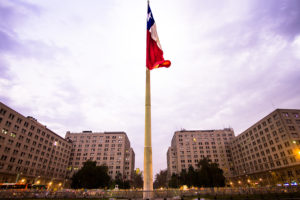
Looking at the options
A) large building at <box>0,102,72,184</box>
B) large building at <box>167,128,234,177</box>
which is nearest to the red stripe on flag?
large building at <box>0,102,72,184</box>

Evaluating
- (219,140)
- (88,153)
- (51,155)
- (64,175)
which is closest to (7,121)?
(51,155)

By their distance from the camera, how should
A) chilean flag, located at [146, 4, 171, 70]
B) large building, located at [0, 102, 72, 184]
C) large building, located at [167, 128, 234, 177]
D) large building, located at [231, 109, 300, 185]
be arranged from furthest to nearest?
large building, located at [167, 128, 234, 177]
large building, located at [231, 109, 300, 185]
large building, located at [0, 102, 72, 184]
chilean flag, located at [146, 4, 171, 70]

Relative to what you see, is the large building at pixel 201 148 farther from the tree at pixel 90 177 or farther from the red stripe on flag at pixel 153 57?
the red stripe on flag at pixel 153 57

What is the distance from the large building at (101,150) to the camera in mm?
136375

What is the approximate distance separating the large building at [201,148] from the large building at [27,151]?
88732mm

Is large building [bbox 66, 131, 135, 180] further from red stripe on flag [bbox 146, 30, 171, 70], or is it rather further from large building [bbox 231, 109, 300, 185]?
red stripe on flag [bbox 146, 30, 171, 70]

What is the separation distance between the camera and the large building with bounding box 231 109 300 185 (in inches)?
2874

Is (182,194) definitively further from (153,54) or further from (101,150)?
(101,150)

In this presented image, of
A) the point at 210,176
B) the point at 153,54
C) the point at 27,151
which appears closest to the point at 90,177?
the point at 27,151

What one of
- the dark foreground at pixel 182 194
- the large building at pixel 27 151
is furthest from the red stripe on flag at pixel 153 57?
the large building at pixel 27 151

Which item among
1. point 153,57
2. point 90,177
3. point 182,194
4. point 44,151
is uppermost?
point 44,151

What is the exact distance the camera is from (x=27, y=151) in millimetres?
85562

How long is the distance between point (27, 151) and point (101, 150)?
61409 mm

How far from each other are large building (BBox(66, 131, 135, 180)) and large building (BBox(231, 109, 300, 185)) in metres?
86.3
